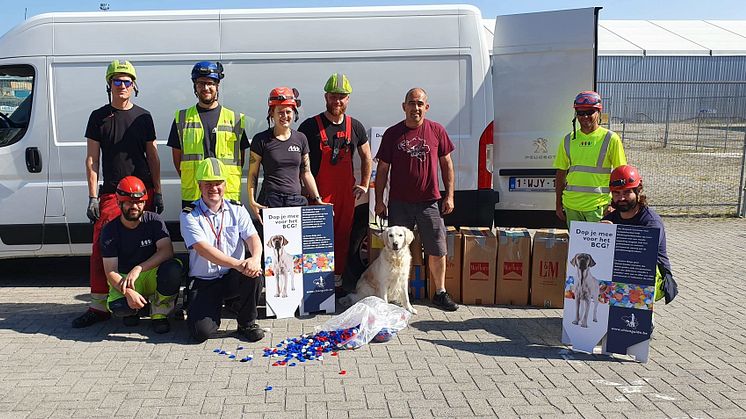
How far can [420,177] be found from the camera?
495 cm

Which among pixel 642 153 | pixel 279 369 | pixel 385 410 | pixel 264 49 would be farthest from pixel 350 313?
pixel 642 153

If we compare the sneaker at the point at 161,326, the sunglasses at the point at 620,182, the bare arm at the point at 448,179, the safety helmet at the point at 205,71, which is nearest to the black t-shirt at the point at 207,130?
the safety helmet at the point at 205,71

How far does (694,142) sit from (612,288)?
9117 mm

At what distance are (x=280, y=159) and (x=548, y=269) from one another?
2545mm

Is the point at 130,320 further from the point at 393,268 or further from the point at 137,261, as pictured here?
the point at 393,268

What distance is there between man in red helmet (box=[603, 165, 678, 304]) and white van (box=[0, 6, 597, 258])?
1.50m

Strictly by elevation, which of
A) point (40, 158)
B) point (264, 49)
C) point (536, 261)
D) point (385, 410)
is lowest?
point (385, 410)

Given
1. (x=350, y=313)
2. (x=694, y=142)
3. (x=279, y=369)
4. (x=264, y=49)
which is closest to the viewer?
(x=279, y=369)

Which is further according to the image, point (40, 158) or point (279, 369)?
point (40, 158)

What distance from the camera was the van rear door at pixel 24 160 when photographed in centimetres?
538

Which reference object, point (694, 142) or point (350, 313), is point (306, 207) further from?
point (694, 142)

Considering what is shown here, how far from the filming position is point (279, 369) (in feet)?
12.5

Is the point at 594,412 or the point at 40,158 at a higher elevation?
the point at 40,158

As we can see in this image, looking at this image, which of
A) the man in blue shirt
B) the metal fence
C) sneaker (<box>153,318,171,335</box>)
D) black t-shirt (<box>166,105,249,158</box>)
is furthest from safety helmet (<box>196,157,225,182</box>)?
the metal fence
